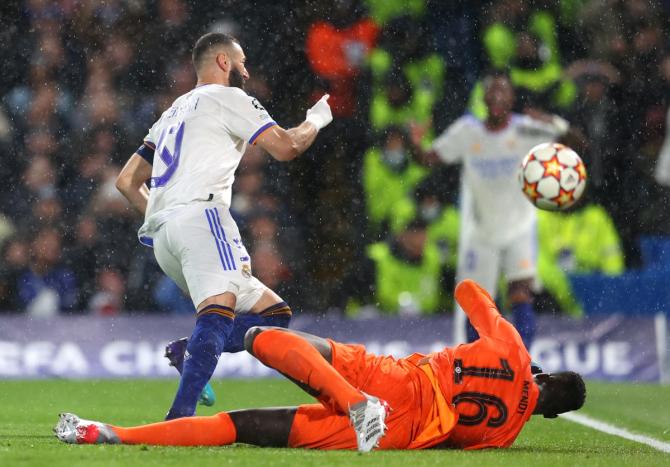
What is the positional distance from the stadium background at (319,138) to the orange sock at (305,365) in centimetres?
505

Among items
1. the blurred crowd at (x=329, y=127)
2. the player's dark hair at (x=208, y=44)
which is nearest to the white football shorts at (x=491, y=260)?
the blurred crowd at (x=329, y=127)

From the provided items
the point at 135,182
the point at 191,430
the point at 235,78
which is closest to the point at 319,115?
the point at 235,78

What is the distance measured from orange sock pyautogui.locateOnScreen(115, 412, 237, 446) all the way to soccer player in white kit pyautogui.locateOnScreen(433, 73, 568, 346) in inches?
166

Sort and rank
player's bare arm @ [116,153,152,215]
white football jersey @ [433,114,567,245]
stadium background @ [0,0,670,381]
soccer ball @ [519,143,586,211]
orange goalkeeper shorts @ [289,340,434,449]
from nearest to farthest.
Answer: orange goalkeeper shorts @ [289,340,434,449] → player's bare arm @ [116,153,152,215] → soccer ball @ [519,143,586,211] → white football jersey @ [433,114,567,245] → stadium background @ [0,0,670,381]

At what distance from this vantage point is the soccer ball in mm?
7410

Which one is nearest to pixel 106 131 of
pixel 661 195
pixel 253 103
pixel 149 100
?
pixel 149 100

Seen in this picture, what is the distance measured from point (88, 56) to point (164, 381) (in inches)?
126

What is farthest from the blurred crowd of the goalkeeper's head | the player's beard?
the goalkeeper's head

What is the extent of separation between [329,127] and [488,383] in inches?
248

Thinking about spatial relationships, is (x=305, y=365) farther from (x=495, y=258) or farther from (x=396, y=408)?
(x=495, y=258)

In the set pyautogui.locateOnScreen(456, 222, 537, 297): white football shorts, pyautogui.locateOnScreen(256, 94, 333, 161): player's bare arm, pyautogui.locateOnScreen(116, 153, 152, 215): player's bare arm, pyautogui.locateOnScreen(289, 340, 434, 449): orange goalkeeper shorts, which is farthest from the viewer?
pyautogui.locateOnScreen(456, 222, 537, 297): white football shorts

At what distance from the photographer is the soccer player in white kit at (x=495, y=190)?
8969 millimetres

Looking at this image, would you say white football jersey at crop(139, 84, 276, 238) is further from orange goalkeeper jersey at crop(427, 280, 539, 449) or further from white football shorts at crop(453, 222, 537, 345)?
white football shorts at crop(453, 222, 537, 345)

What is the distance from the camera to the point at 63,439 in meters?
4.82
